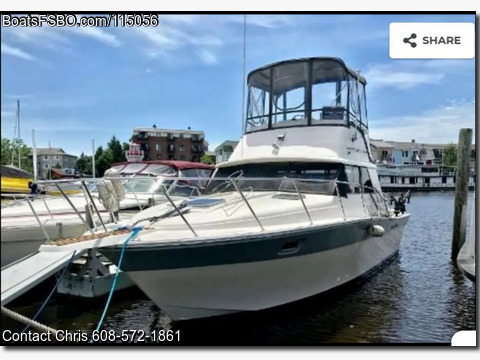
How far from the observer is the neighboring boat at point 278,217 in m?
3.92

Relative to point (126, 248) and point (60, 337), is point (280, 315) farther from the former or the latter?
point (60, 337)

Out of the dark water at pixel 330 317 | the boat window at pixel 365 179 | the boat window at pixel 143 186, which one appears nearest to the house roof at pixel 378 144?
the boat window at pixel 365 179

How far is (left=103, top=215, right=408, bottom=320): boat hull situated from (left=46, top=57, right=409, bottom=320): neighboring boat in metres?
0.01

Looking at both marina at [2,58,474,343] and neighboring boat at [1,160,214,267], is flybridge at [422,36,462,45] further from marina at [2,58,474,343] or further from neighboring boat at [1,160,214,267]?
neighboring boat at [1,160,214,267]

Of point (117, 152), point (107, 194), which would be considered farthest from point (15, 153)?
point (107, 194)

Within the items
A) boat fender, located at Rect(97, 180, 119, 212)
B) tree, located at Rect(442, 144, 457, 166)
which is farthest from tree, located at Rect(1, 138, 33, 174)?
tree, located at Rect(442, 144, 457, 166)

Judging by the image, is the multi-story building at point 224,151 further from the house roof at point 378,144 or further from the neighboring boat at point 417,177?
the neighboring boat at point 417,177

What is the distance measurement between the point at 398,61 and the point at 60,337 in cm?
381

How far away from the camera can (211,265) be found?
3975mm

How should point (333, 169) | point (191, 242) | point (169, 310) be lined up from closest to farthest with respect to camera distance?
point (191, 242), point (169, 310), point (333, 169)

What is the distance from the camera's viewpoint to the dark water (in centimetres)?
427

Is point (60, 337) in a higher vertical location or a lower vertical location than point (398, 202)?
lower

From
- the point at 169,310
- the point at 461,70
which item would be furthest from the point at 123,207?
the point at 461,70

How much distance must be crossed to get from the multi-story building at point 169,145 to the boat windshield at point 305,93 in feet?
3.20
